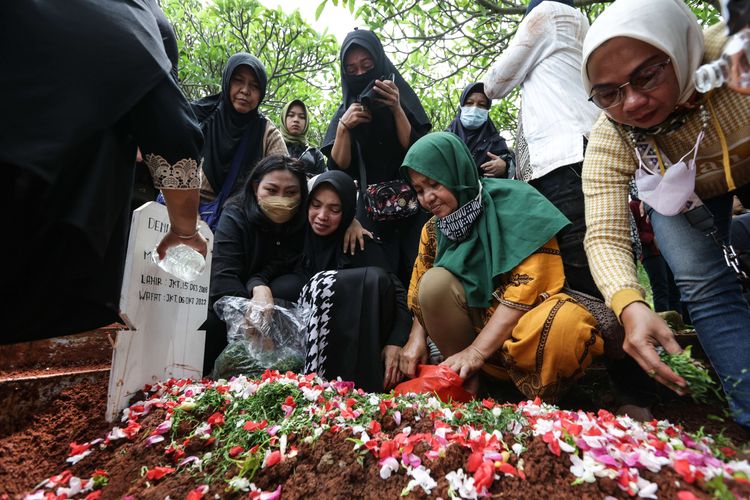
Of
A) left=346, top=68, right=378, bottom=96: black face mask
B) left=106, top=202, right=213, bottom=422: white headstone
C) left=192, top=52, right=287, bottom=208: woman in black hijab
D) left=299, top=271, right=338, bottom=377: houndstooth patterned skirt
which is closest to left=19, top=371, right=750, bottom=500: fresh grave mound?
left=106, top=202, right=213, bottom=422: white headstone

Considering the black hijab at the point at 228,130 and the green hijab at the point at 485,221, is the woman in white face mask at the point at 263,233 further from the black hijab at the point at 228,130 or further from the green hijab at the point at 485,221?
the green hijab at the point at 485,221

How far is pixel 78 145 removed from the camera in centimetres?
114

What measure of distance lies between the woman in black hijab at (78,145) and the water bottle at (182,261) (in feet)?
A: 0.78

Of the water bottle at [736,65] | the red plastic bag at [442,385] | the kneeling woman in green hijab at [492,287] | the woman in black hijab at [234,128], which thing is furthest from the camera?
the woman in black hijab at [234,128]

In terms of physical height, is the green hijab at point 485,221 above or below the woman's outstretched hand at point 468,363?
above

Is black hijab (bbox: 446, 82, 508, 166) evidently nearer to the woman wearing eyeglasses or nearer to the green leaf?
the green leaf

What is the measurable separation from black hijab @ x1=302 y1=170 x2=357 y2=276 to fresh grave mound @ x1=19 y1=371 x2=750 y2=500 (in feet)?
4.45

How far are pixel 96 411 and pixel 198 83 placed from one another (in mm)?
5949

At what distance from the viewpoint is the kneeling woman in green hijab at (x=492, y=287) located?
190cm

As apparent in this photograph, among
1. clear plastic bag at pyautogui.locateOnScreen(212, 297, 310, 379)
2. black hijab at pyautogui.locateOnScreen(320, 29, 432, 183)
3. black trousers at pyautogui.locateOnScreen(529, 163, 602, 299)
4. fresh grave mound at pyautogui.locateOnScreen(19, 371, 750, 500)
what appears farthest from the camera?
black hijab at pyautogui.locateOnScreen(320, 29, 432, 183)

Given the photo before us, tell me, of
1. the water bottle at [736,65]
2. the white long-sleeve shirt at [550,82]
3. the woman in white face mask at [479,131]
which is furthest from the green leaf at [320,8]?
the water bottle at [736,65]

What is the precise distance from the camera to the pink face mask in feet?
5.13

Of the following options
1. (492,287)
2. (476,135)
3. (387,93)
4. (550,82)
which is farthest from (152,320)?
(476,135)

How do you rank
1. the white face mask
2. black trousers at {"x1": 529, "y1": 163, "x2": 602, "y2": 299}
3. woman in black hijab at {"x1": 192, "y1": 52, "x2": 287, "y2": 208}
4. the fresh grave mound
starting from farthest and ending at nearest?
the white face mask
woman in black hijab at {"x1": 192, "y1": 52, "x2": 287, "y2": 208}
black trousers at {"x1": 529, "y1": 163, "x2": 602, "y2": 299}
the fresh grave mound
